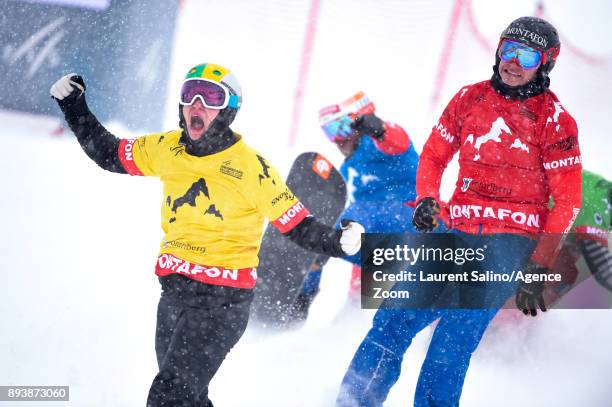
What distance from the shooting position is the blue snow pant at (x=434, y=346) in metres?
3.94

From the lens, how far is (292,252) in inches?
222

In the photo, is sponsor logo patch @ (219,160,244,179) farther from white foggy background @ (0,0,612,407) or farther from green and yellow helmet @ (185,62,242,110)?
white foggy background @ (0,0,612,407)

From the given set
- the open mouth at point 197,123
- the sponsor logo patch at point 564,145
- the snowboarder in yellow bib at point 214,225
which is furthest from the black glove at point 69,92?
the sponsor logo patch at point 564,145

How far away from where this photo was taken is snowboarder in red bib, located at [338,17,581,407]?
3.93 metres

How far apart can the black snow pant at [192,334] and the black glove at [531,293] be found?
123 cm

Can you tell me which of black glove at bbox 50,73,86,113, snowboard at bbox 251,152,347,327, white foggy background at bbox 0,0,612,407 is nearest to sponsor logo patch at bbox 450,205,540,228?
white foggy background at bbox 0,0,612,407

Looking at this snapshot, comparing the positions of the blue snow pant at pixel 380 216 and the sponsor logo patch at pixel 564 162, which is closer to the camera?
the sponsor logo patch at pixel 564 162

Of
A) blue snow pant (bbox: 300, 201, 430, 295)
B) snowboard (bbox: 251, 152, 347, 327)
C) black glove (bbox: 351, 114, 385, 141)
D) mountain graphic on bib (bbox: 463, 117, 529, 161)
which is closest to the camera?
mountain graphic on bib (bbox: 463, 117, 529, 161)

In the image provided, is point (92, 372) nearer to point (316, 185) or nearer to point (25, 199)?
point (316, 185)

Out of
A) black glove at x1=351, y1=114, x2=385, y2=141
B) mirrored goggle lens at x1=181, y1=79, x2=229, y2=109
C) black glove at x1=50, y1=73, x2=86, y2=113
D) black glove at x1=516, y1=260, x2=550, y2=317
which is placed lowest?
black glove at x1=516, y1=260, x2=550, y2=317

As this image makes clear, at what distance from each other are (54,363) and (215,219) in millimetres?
1676

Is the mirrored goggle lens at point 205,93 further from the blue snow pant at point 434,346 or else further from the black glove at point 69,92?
the blue snow pant at point 434,346

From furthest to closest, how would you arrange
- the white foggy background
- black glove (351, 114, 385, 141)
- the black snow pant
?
black glove (351, 114, 385, 141) → the white foggy background → the black snow pant

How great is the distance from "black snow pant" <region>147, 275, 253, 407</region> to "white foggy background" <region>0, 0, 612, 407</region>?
1.03m
